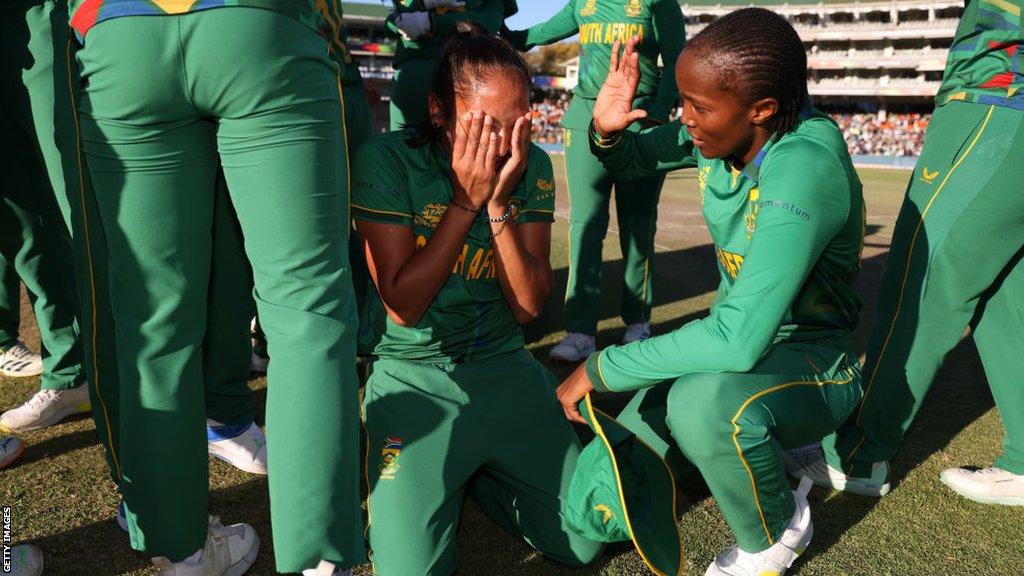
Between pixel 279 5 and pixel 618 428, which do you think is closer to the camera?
pixel 279 5

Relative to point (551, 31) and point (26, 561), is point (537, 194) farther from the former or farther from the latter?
point (551, 31)

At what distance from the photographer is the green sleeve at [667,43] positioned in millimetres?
4312

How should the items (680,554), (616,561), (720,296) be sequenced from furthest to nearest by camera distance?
(720,296) < (616,561) < (680,554)

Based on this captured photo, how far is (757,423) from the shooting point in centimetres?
221

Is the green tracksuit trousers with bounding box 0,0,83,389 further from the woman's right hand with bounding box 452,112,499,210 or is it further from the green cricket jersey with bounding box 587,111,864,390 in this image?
the green cricket jersey with bounding box 587,111,864,390

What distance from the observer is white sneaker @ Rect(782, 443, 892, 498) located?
2.91 metres

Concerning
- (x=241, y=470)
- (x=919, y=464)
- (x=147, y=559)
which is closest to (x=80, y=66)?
(x=147, y=559)

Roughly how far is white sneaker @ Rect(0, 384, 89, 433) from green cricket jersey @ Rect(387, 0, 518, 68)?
2.32 m

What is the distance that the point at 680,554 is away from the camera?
229 cm

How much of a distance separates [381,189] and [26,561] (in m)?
1.43

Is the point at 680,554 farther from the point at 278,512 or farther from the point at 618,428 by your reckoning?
the point at 278,512

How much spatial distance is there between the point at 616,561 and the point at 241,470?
1.41 metres

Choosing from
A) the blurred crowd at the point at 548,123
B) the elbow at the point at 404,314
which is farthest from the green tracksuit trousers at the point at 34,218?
the blurred crowd at the point at 548,123

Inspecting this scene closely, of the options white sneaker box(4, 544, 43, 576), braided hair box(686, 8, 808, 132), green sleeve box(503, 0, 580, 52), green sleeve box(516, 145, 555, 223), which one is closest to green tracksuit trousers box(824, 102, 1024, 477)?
braided hair box(686, 8, 808, 132)
